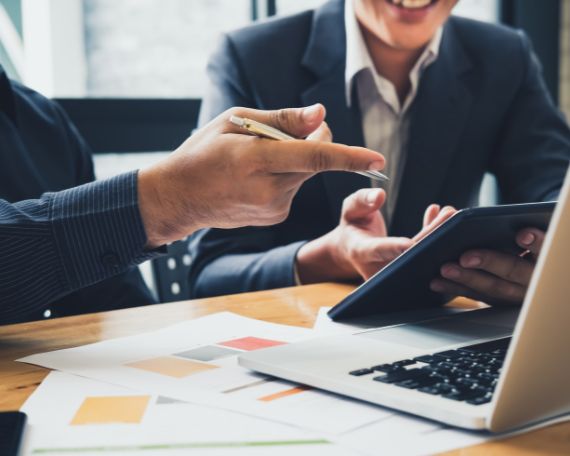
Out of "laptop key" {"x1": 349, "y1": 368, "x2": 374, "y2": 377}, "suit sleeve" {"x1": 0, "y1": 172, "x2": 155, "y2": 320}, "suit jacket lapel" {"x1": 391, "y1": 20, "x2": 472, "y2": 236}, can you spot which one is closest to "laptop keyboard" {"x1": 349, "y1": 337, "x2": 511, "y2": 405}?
"laptop key" {"x1": 349, "y1": 368, "x2": 374, "y2": 377}

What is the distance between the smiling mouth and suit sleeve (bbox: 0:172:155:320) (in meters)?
1.01

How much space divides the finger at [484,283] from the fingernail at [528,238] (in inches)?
2.8

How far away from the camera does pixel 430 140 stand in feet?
5.78

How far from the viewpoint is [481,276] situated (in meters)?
0.95

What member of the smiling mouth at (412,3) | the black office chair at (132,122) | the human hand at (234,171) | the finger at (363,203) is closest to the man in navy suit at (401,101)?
the smiling mouth at (412,3)

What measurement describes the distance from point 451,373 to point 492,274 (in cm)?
37

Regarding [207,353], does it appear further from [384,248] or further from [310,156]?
[384,248]

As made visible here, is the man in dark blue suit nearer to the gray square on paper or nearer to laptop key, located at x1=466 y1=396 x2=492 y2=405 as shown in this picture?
the gray square on paper

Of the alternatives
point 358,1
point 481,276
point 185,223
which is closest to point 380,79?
point 358,1

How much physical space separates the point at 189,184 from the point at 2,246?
0.22 m

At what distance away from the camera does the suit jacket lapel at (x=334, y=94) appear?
1666mm

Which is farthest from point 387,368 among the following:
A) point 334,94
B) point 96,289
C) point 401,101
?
point 401,101

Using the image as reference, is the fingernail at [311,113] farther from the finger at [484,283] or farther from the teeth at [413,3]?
the teeth at [413,3]

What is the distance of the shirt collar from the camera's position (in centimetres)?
174
